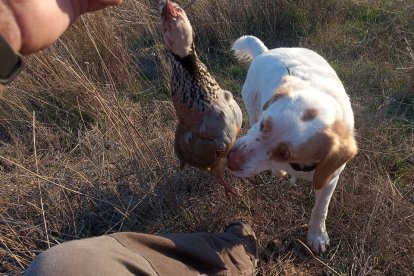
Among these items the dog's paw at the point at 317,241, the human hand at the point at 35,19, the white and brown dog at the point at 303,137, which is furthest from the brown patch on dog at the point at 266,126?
the human hand at the point at 35,19

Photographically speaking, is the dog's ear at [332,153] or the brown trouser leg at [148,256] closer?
the brown trouser leg at [148,256]

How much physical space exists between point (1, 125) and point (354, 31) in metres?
3.37

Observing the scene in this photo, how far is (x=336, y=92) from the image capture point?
2447mm

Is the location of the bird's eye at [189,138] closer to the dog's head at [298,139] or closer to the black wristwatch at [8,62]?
the dog's head at [298,139]

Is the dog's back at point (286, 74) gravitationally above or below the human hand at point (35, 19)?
below

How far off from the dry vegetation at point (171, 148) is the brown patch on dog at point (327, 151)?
1.73ft

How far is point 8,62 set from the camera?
1024mm

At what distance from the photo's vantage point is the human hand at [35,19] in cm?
113

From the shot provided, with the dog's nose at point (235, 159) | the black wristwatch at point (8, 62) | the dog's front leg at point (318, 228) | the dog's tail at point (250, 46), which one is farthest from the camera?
the dog's tail at point (250, 46)

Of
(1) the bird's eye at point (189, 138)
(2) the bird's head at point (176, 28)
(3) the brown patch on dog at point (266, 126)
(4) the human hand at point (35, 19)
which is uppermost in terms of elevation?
(4) the human hand at point (35, 19)

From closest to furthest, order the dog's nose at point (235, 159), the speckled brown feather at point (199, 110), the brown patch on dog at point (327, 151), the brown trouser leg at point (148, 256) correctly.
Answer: the brown trouser leg at point (148, 256)
the brown patch on dog at point (327, 151)
the dog's nose at point (235, 159)
the speckled brown feather at point (199, 110)

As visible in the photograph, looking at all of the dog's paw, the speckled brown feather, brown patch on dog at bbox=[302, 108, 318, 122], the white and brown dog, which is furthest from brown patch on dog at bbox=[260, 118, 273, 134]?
the dog's paw

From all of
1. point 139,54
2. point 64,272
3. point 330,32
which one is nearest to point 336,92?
point 64,272

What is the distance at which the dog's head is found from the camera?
2.10 m
